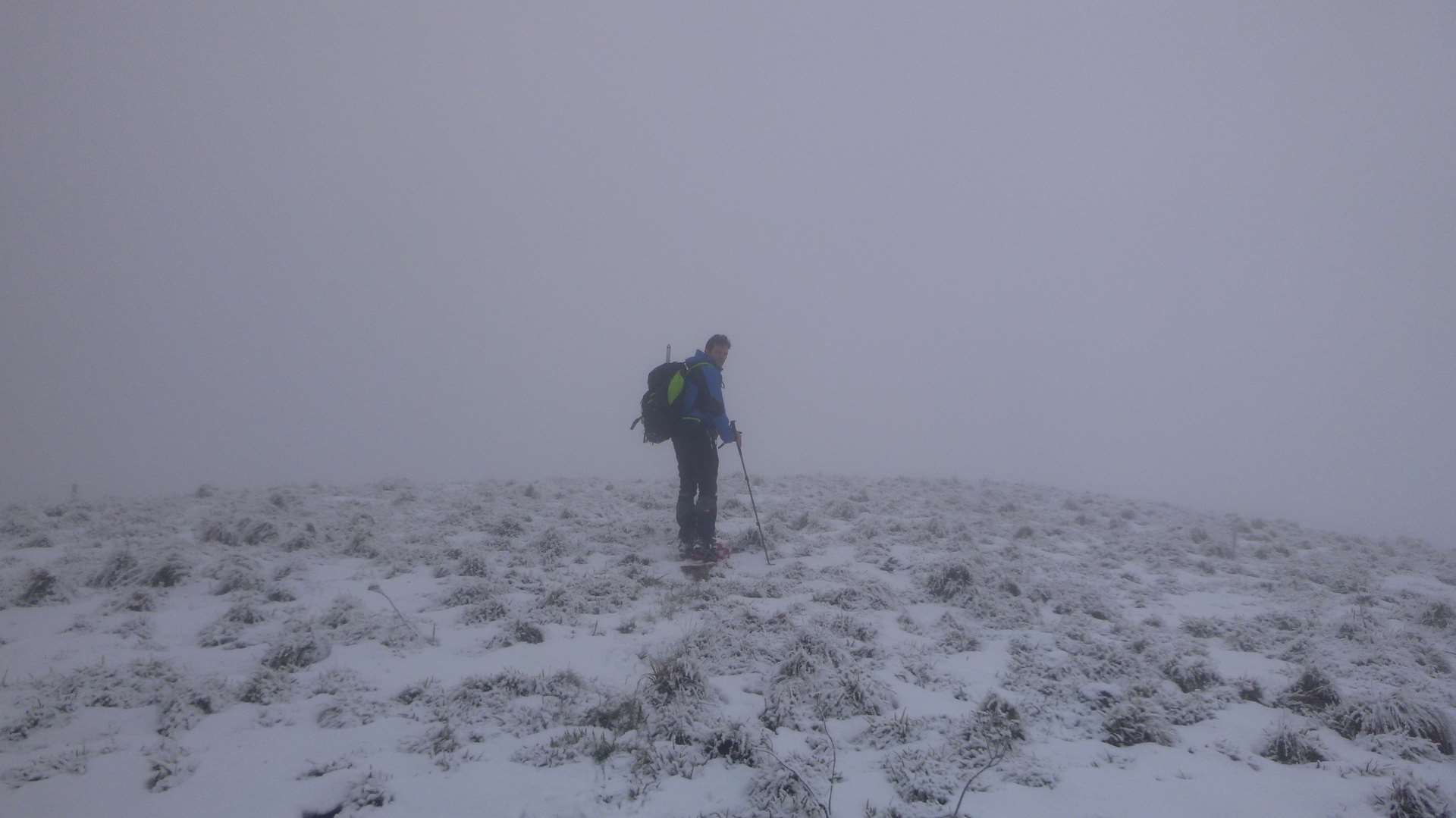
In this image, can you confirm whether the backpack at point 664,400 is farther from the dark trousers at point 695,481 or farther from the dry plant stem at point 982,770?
the dry plant stem at point 982,770

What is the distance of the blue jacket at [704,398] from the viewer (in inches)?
417

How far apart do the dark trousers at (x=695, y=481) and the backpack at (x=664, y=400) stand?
0.68 ft

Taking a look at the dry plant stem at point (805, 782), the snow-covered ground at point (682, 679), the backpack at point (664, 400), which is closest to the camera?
the dry plant stem at point (805, 782)

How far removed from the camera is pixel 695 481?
10.7 m

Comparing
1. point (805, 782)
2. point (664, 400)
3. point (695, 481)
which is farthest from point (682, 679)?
point (664, 400)

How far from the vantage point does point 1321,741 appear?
5.28 metres

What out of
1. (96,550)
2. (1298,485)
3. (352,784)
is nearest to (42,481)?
(96,550)

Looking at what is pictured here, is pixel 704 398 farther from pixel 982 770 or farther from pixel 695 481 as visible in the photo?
pixel 982 770

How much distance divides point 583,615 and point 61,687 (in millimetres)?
4409

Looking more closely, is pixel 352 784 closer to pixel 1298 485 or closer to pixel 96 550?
pixel 96 550

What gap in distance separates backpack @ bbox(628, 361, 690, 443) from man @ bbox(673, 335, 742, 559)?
0.41 ft

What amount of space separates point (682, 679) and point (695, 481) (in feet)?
16.9

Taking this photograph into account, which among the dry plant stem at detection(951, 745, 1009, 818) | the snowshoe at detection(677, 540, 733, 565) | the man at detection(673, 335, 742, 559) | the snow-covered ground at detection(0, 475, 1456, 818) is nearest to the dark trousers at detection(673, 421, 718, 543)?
the man at detection(673, 335, 742, 559)

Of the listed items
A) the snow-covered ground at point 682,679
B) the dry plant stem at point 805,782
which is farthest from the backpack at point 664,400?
the dry plant stem at point 805,782
